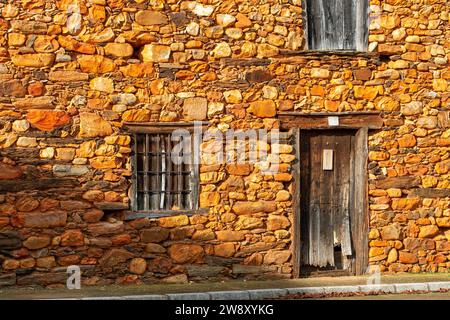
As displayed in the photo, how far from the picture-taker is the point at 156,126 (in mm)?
11602

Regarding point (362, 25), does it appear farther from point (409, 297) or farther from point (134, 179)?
point (409, 297)

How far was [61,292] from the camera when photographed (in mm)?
10555

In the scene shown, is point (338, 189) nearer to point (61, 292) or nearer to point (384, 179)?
point (384, 179)

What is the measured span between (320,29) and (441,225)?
3498 millimetres

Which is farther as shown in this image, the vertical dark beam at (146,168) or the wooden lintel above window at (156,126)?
the vertical dark beam at (146,168)

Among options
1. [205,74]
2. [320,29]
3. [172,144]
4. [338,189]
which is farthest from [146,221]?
[320,29]

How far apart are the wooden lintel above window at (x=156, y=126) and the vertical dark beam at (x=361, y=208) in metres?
2.42

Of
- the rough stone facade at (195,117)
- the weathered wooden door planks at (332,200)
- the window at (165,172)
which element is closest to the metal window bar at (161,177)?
the window at (165,172)

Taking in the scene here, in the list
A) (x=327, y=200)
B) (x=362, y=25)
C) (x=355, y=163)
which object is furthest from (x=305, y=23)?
(x=327, y=200)

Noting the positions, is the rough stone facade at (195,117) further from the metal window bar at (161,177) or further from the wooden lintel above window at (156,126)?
the metal window bar at (161,177)

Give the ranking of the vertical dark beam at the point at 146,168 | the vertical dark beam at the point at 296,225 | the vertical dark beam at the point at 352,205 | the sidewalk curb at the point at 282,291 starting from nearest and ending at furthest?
the sidewalk curb at the point at 282,291
the vertical dark beam at the point at 146,168
the vertical dark beam at the point at 296,225
the vertical dark beam at the point at 352,205

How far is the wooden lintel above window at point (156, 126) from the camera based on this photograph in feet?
37.7

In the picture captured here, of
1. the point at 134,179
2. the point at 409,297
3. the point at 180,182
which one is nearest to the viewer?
the point at 409,297

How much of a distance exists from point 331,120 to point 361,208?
1406 mm
